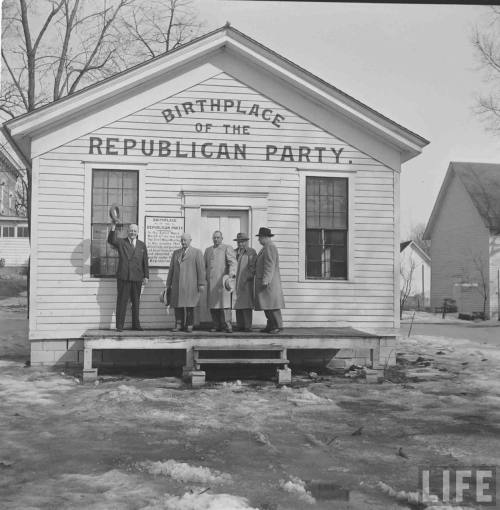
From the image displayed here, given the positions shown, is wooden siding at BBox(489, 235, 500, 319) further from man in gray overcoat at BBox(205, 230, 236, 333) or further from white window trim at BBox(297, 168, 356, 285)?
man in gray overcoat at BBox(205, 230, 236, 333)

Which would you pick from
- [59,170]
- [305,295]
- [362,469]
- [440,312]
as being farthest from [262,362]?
[440,312]

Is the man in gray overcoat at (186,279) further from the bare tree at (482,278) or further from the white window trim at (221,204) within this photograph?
the bare tree at (482,278)

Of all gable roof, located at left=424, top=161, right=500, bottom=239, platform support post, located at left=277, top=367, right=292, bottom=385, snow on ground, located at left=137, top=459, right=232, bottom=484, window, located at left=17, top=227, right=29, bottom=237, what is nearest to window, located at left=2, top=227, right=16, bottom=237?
window, located at left=17, top=227, right=29, bottom=237

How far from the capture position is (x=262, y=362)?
8281 mm

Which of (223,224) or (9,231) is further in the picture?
(9,231)

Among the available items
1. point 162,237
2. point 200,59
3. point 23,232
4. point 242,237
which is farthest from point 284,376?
point 23,232

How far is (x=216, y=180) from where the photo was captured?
9922 millimetres

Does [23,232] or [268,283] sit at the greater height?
[23,232]

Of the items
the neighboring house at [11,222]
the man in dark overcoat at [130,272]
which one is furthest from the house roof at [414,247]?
the man in dark overcoat at [130,272]

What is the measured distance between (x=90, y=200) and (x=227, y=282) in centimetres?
253

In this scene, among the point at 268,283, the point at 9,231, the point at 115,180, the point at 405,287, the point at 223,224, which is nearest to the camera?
the point at 268,283

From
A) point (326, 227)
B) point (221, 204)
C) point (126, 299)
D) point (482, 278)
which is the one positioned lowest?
point (126, 299)

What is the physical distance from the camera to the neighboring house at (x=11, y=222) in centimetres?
1457

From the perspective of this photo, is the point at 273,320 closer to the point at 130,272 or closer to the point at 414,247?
the point at 130,272
